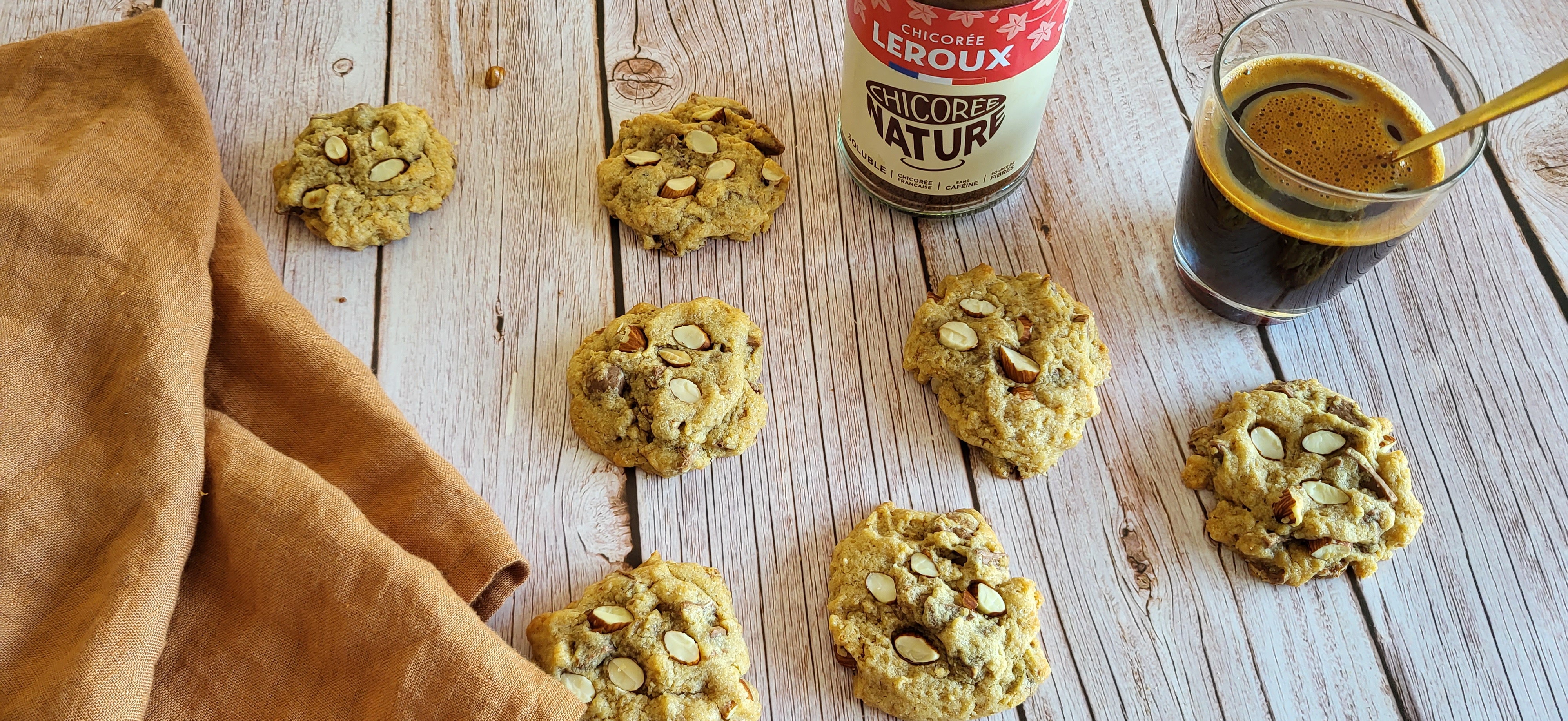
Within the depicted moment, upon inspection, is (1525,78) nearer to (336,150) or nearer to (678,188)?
(678,188)

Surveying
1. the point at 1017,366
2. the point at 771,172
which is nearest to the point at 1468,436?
the point at 1017,366

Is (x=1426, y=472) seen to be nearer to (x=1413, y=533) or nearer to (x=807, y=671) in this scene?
(x=1413, y=533)

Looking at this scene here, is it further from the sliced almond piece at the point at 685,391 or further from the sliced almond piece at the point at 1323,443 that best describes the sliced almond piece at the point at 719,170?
the sliced almond piece at the point at 1323,443

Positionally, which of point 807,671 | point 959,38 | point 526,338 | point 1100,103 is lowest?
point 807,671

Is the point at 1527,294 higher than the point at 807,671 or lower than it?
higher

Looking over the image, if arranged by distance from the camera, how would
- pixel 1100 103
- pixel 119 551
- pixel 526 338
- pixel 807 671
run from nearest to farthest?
pixel 119 551, pixel 807 671, pixel 526 338, pixel 1100 103

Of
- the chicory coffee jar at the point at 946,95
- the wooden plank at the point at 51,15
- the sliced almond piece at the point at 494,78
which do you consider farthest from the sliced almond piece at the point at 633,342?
the wooden plank at the point at 51,15

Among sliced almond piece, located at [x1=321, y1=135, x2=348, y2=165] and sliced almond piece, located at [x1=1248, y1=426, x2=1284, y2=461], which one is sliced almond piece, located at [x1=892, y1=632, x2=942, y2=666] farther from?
sliced almond piece, located at [x1=321, y1=135, x2=348, y2=165]

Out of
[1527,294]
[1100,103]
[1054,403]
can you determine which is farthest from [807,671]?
[1527,294]
